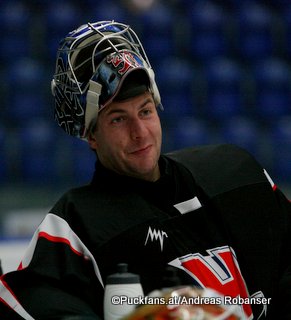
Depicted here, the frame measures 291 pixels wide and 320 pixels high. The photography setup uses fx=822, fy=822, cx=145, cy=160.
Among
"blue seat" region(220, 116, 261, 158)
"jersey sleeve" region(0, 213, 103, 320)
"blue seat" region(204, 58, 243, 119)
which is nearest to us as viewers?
"jersey sleeve" region(0, 213, 103, 320)

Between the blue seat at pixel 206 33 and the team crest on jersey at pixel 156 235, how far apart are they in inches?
175

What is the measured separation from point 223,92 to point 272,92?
0.36m

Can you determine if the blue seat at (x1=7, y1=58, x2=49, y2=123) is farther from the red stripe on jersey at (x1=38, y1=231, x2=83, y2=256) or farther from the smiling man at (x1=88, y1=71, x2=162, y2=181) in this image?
the red stripe on jersey at (x1=38, y1=231, x2=83, y2=256)

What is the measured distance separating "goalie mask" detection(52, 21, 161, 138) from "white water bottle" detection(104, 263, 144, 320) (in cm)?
48

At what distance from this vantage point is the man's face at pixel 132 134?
1953 mm

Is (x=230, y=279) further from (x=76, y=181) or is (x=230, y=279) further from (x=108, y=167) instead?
(x=76, y=181)

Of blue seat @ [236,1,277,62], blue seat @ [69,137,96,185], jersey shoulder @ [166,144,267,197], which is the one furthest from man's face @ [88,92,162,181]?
blue seat @ [236,1,277,62]

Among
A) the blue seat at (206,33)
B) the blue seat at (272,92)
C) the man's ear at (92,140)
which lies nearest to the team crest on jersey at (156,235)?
the man's ear at (92,140)

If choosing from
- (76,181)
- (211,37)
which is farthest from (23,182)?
(211,37)

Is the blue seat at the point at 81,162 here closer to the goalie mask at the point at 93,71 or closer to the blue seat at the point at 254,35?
the blue seat at the point at 254,35

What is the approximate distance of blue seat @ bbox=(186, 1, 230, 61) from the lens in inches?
246

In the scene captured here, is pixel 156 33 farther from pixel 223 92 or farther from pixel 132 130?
pixel 132 130

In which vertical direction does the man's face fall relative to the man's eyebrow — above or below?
below

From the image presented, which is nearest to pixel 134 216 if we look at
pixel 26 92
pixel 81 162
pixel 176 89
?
pixel 81 162
